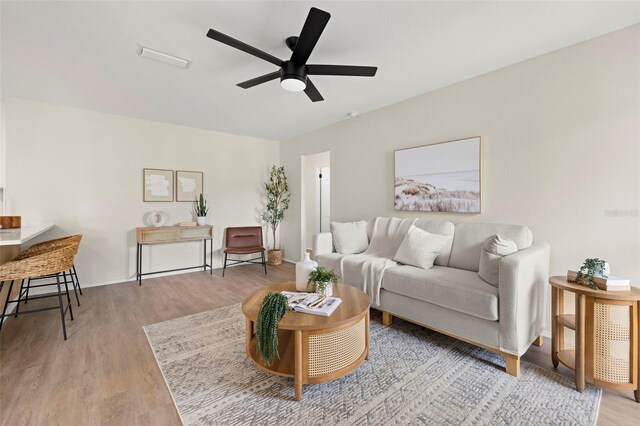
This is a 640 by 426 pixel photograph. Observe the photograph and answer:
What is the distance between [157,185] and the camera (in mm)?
4262

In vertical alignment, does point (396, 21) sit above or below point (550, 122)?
above

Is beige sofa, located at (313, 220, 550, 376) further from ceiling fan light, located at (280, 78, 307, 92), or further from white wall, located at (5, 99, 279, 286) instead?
white wall, located at (5, 99, 279, 286)

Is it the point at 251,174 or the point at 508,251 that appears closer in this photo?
the point at 508,251

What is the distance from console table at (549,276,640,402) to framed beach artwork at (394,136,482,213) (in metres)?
1.27

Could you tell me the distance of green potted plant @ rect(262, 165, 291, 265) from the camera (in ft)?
17.6

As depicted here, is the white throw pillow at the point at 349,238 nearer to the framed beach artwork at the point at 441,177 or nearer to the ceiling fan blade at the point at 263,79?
the framed beach artwork at the point at 441,177

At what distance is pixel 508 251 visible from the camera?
2.08 meters

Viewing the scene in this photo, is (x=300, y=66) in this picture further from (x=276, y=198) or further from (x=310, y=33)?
(x=276, y=198)

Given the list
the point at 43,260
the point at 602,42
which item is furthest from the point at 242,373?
the point at 602,42

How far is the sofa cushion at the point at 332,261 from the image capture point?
305 cm

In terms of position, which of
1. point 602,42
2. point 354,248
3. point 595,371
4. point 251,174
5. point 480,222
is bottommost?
point 595,371

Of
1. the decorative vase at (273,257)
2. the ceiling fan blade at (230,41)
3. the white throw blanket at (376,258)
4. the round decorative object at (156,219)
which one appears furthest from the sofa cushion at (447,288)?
the round decorative object at (156,219)

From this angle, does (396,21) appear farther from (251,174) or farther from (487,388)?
(251,174)

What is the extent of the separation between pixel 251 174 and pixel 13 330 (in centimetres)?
362
